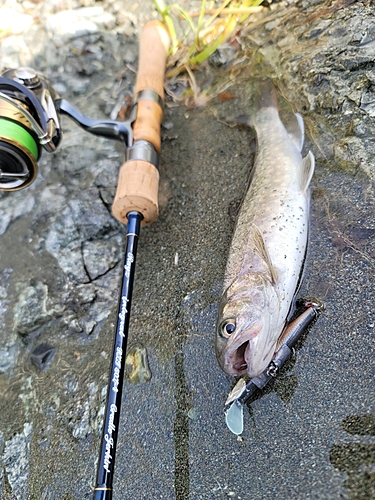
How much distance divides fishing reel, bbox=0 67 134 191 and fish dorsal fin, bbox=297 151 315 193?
128cm

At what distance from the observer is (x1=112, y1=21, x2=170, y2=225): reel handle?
2.82m

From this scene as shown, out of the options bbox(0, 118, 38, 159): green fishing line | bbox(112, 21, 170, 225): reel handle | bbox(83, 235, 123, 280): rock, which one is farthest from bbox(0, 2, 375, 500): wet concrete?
bbox(0, 118, 38, 159): green fishing line

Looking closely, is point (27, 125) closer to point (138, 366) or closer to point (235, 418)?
→ point (138, 366)

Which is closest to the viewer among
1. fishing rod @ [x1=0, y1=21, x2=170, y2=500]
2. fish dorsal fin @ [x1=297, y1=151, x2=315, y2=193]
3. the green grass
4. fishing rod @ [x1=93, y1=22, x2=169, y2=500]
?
fishing rod @ [x1=93, y1=22, x2=169, y2=500]

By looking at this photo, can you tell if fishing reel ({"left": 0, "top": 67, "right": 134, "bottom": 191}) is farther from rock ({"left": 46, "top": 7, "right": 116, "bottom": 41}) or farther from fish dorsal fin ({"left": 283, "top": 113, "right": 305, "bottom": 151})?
rock ({"left": 46, "top": 7, "right": 116, "bottom": 41})

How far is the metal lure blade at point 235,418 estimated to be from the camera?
2270 mm

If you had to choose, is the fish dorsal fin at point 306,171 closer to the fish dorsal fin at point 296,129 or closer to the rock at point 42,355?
the fish dorsal fin at point 296,129

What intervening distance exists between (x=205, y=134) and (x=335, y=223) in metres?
1.51

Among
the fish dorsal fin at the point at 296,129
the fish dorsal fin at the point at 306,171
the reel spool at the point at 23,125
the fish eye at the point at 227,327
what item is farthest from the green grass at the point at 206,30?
the fish eye at the point at 227,327

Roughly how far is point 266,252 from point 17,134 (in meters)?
1.85

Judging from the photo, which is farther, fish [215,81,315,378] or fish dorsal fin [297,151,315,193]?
fish dorsal fin [297,151,315,193]

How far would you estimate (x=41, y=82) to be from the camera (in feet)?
10.5

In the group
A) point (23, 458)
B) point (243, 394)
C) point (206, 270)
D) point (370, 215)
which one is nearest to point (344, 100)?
point (370, 215)

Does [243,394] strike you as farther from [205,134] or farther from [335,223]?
[205,134]
